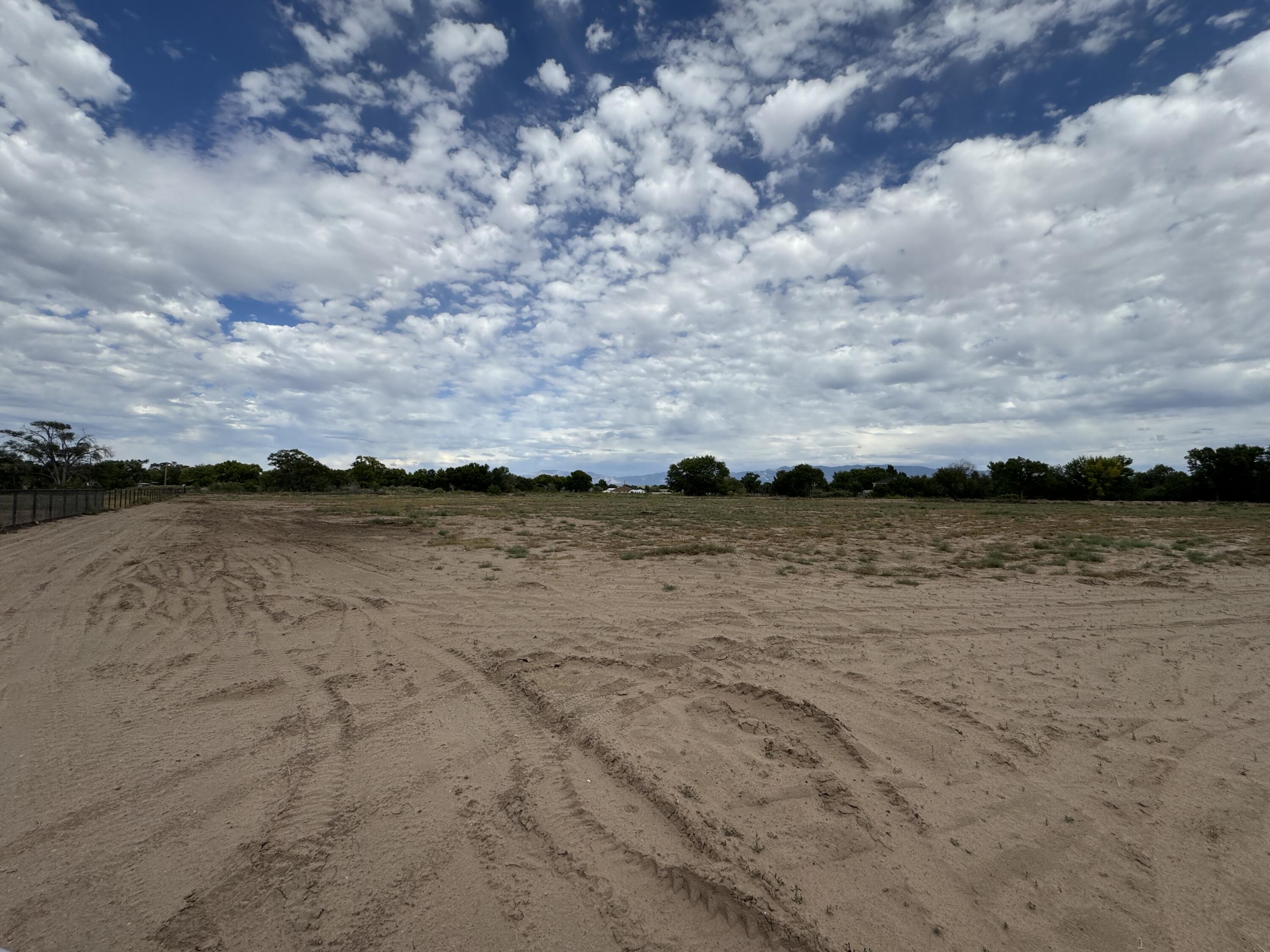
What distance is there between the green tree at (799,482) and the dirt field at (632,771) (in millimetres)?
84504

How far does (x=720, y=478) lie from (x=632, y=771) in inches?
3598

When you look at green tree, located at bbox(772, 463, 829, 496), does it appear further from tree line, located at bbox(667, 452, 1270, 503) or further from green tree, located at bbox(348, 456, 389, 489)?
green tree, located at bbox(348, 456, 389, 489)

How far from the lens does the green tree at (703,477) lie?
9300 cm

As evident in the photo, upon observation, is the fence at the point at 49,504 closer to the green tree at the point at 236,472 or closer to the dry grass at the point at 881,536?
the dry grass at the point at 881,536

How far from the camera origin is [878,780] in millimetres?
3854

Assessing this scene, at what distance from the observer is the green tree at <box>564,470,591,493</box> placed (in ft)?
361

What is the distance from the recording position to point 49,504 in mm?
25672

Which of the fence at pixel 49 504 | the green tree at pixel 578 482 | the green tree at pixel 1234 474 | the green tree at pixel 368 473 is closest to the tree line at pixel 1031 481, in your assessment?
the green tree at pixel 1234 474

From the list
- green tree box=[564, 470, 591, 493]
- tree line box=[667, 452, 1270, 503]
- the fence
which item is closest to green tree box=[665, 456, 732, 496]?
tree line box=[667, 452, 1270, 503]

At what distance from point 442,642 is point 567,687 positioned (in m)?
2.24

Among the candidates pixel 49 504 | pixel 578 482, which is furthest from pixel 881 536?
pixel 578 482

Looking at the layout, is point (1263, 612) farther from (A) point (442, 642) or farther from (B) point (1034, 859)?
(A) point (442, 642)

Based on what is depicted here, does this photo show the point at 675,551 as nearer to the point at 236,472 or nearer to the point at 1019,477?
the point at 1019,477

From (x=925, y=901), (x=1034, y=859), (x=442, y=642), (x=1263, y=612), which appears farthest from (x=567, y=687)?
(x=1263, y=612)
